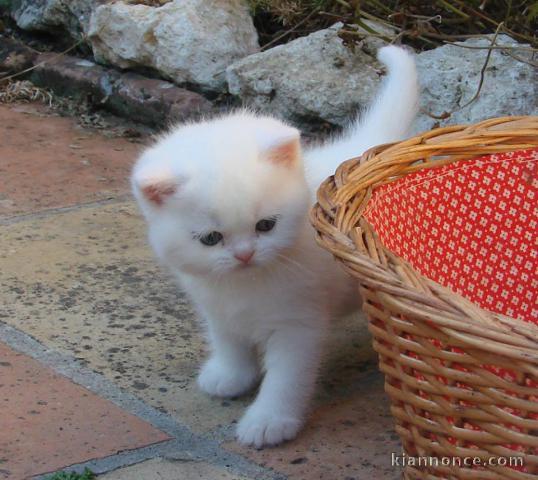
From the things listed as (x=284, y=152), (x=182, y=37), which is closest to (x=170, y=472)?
(x=284, y=152)

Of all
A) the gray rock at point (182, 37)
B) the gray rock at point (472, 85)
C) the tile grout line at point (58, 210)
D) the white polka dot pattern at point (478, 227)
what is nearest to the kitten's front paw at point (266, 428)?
the white polka dot pattern at point (478, 227)

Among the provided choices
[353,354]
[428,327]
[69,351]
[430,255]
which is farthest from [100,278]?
[428,327]

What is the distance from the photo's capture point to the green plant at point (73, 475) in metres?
1.75

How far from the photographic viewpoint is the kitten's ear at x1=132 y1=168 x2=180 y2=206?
186 cm

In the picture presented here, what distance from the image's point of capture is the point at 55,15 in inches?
171

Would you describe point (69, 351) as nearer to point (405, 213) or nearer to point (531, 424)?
point (405, 213)

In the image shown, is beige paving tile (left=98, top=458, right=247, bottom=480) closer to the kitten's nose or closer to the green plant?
the green plant

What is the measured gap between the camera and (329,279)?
205 centimetres

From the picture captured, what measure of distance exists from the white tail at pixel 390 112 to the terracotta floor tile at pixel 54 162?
107 centimetres

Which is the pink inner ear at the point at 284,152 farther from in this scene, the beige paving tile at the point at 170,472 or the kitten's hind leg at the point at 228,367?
the beige paving tile at the point at 170,472

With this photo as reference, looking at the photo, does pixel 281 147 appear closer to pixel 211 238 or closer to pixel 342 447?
pixel 211 238

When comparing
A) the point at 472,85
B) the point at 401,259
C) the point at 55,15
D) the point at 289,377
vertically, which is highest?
the point at 401,259

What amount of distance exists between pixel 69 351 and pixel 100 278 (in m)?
0.40

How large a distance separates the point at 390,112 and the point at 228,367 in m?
0.78
